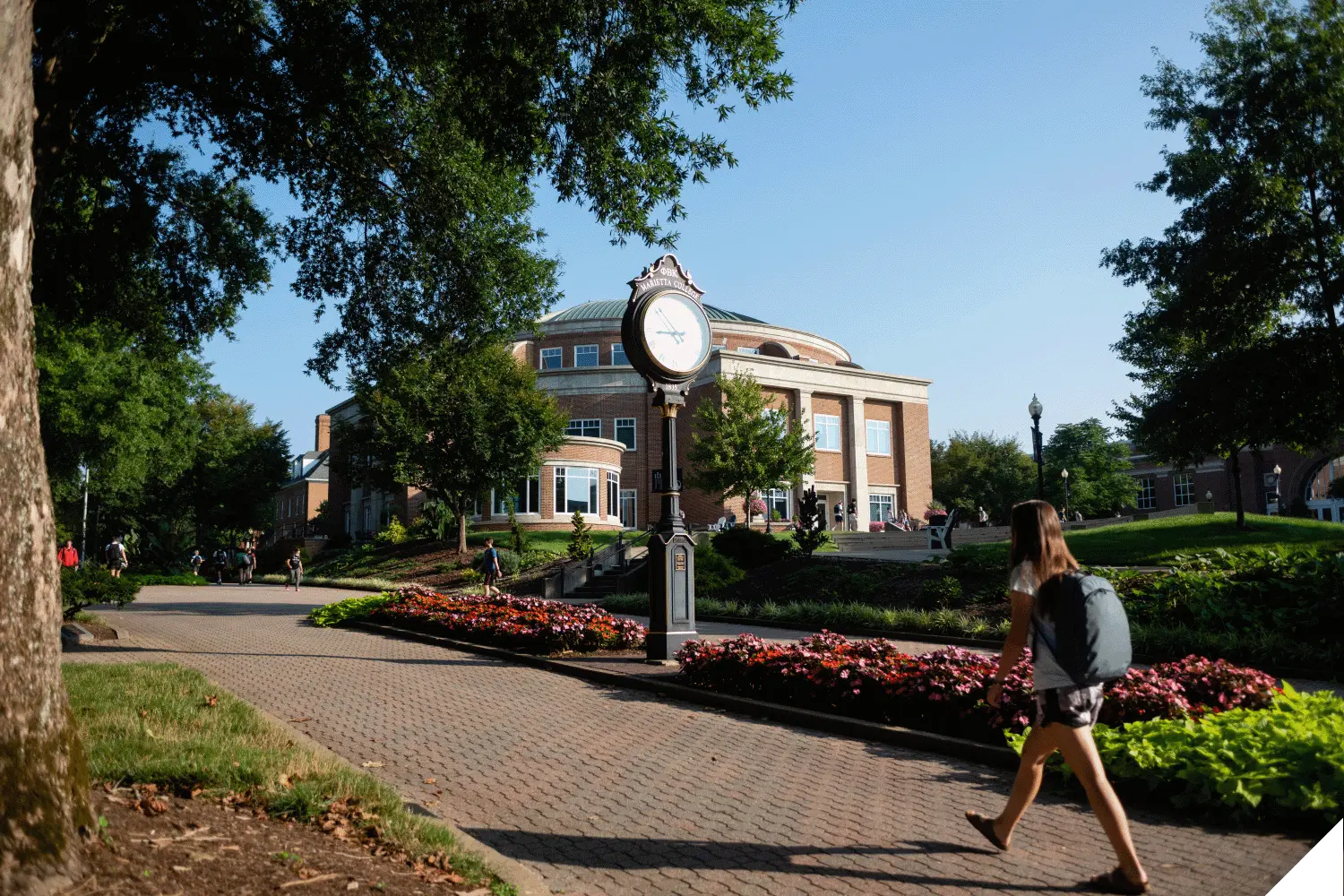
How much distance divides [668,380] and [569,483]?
32.8m

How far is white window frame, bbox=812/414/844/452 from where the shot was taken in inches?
2089

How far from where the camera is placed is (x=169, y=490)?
57.5m

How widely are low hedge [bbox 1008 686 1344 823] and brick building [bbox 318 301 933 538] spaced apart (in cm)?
3831

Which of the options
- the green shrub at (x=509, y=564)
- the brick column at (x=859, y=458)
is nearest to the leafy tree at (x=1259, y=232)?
the green shrub at (x=509, y=564)

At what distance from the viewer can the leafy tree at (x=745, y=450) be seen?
132 feet

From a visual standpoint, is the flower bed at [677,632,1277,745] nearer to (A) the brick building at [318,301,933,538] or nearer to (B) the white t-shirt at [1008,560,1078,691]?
(B) the white t-shirt at [1008,560,1078,691]

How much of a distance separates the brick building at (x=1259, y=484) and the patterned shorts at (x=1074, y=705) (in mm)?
58538

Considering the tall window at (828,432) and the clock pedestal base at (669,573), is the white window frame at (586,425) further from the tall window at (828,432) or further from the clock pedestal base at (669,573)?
the clock pedestal base at (669,573)

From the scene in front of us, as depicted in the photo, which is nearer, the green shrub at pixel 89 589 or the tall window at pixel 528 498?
the green shrub at pixel 89 589

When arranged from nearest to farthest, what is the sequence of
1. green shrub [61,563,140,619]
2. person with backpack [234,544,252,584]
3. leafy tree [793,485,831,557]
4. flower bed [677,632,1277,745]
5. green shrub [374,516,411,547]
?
flower bed [677,632,1277,745] → green shrub [61,563,140,619] → leafy tree [793,485,831,557] → person with backpack [234,544,252,584] → green shrub [374,516,411,547]

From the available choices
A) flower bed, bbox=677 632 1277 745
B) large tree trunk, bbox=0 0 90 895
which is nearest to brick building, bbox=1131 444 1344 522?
flower bed, bbox=677 632 1277 745

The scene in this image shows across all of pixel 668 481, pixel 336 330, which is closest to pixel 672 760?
pixel 668 481

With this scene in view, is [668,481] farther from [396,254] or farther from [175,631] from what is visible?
[175,631]

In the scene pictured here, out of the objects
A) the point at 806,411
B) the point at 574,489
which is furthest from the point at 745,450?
the point at 806,411
